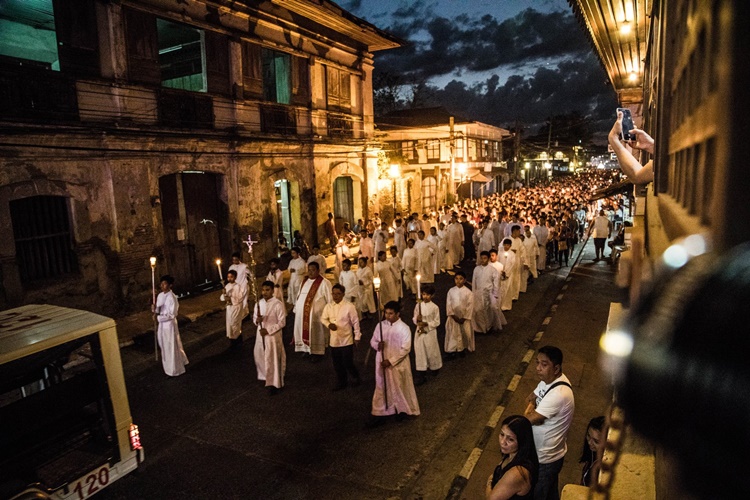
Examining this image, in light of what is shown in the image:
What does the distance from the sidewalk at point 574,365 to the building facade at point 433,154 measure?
635 inches

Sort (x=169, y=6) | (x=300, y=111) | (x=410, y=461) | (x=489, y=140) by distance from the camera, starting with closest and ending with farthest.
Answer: (x=410, y=461)
(x=169, y=6)
(x=300, y=111)
(x=489, y=140)

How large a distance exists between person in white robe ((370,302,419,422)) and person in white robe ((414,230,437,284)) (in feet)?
22.0

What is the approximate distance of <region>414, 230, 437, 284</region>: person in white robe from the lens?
531 inches

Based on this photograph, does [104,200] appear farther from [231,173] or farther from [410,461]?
[410,461]

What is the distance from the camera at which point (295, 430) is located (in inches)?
253

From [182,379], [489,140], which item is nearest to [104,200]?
[182,379]

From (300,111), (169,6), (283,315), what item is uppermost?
(169,6)

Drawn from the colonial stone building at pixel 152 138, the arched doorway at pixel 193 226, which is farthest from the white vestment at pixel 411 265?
the arched doorway at pixel 193 226

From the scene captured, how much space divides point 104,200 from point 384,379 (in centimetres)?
822

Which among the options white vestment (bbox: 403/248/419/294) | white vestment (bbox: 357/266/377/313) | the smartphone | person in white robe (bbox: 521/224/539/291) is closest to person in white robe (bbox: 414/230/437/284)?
white vestment (bbox: 403/248/419/294)

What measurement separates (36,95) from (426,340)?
9.21m

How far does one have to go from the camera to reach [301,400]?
7.30m

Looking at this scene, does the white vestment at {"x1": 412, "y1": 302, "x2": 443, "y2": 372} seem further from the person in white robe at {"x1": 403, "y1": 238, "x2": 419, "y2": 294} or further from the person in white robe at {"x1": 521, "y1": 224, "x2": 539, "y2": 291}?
the person in white robe at {"x1": 521, "y1": 224, "x2": 539, "y2": 291}

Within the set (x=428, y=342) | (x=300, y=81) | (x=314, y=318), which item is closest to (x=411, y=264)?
(x=314, y=318)
